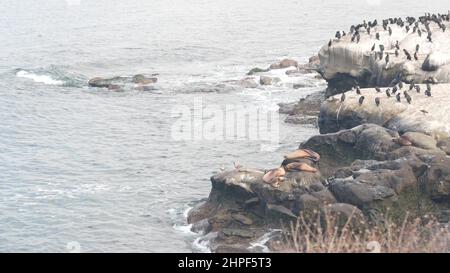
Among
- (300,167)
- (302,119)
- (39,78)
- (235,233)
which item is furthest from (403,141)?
(39,78)

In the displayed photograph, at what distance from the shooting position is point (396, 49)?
5069cm

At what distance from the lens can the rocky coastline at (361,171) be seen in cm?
3106

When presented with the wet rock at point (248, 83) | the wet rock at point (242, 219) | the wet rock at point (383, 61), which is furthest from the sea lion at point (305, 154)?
the wet rock at point (248, 83)

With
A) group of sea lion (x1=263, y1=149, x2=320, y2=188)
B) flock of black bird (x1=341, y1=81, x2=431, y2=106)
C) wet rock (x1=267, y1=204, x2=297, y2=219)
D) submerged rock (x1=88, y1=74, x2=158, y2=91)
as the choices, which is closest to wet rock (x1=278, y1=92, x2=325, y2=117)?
flock of black bird (x1=341, y1=81, x2=431, y2=106)

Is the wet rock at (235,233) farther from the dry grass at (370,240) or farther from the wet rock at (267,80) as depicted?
the wet rock at (267,80)

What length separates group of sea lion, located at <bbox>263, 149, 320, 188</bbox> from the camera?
33344mm

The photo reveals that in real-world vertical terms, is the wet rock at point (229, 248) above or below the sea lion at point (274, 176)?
below

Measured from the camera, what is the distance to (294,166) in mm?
34094

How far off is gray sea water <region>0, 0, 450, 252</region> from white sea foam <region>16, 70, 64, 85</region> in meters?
0.19

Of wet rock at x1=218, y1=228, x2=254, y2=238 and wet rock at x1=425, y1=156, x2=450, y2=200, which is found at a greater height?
wet rock at x1=425, y1=156, x2=450, y2=200

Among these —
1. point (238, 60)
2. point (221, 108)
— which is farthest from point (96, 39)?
point (221, 108)

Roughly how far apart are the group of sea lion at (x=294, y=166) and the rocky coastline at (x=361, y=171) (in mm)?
51

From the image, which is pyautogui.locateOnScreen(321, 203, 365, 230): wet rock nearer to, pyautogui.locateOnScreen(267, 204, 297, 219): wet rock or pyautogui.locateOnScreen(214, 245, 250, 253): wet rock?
pyautogui.locateOnScreen(267, 204, 297, 219): wet rock

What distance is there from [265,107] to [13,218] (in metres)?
27.0
